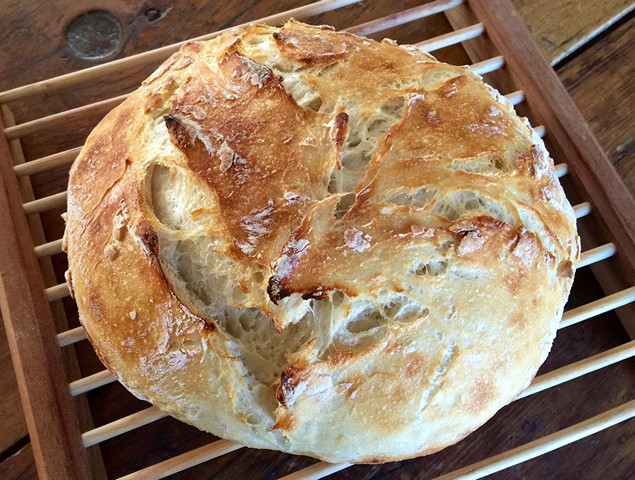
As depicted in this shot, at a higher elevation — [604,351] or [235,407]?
[235,407]

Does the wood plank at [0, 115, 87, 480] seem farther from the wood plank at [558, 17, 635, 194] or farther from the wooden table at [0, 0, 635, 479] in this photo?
the wood plank at [558, 17, 635, 194]

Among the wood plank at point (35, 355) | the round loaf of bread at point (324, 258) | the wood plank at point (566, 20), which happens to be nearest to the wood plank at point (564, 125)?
the wood plank at point (566, 20)

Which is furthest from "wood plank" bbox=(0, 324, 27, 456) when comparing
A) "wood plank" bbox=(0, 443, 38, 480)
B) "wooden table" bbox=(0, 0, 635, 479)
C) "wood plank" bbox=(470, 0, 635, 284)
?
"wood plank" bbox=(470, 0, 635, 284)

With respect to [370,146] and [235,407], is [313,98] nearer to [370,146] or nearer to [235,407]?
[370,146]

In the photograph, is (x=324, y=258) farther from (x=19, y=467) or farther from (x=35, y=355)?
(x=19, y=467)

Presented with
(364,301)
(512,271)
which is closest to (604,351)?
(512,271)

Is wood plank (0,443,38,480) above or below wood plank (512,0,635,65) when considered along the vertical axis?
below
